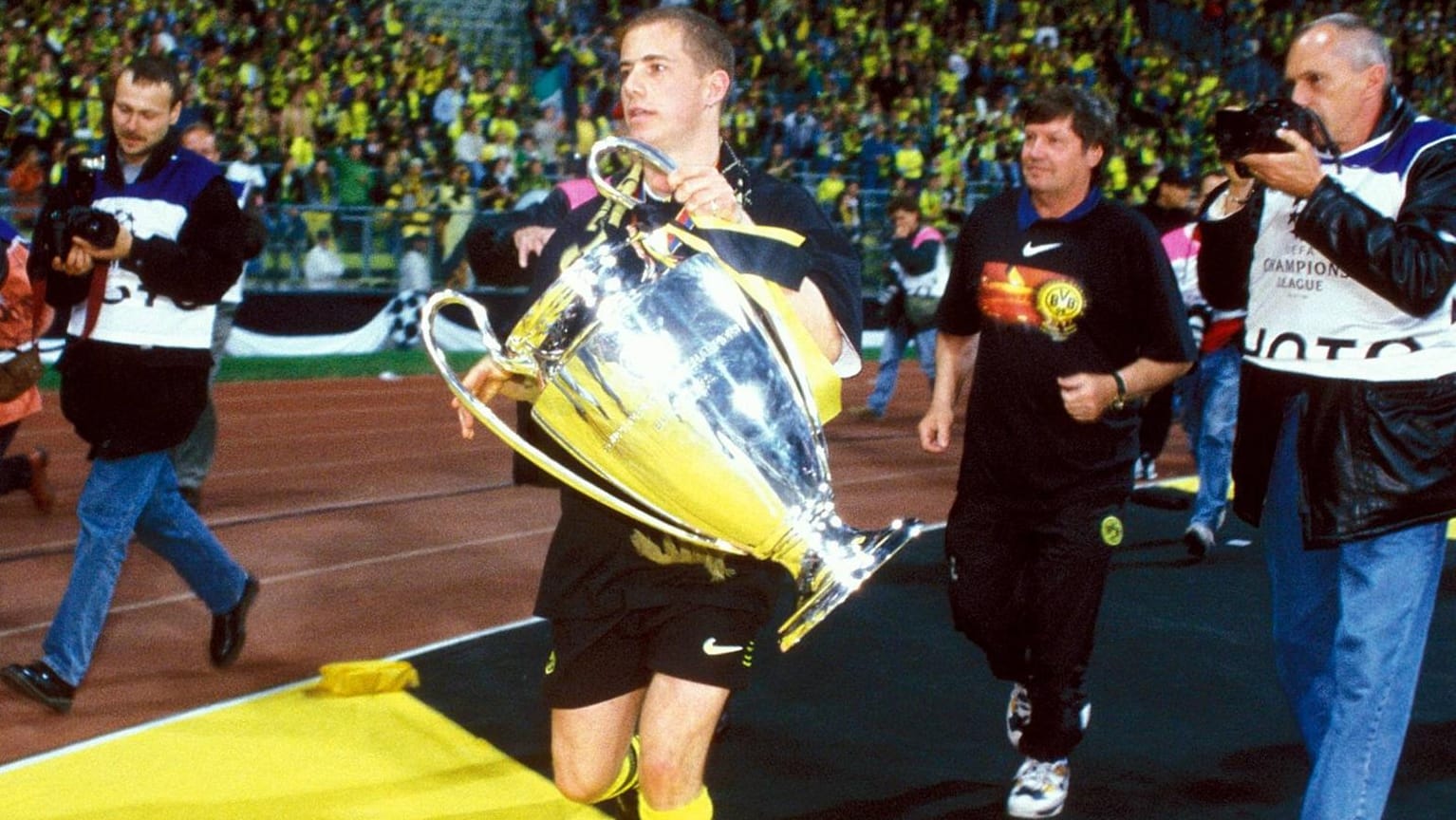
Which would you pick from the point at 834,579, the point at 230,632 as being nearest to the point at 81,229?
the point at 230,632

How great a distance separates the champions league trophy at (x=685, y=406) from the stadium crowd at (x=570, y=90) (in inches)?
264

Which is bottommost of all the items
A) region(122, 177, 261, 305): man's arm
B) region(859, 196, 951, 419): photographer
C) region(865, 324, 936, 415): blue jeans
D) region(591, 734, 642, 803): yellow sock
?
region(865, 324, 936, 415): blue jeans

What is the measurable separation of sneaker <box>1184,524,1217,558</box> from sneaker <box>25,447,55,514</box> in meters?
5.56

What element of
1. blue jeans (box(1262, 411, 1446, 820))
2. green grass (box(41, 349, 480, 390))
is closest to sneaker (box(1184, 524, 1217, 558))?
blue jeans (box(1262, 411, 1446, 820))

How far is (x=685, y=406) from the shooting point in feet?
8.86

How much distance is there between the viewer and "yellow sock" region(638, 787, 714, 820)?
3.35 metres

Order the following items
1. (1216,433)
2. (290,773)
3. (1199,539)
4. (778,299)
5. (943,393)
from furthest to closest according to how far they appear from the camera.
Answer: (1216,433)
(1199,539)
(943,393)
(290,773)
(778,299)

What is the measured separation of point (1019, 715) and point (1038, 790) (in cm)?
29

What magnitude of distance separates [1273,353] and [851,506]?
5990 mm

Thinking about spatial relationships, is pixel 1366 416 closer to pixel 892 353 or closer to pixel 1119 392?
pixel 1119 392

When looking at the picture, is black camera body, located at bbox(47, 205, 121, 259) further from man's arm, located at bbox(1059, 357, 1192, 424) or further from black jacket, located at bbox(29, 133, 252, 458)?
man's arm, located at bbox(1059, 357, 1192, 424)

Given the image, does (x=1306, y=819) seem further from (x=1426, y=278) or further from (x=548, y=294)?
(x=548, y=294)

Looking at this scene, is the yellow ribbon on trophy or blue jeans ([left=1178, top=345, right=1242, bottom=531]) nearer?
the yellow ribbon on trophy

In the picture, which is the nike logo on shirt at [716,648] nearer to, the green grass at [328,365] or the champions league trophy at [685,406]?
the champions league trophy at [685,406]
